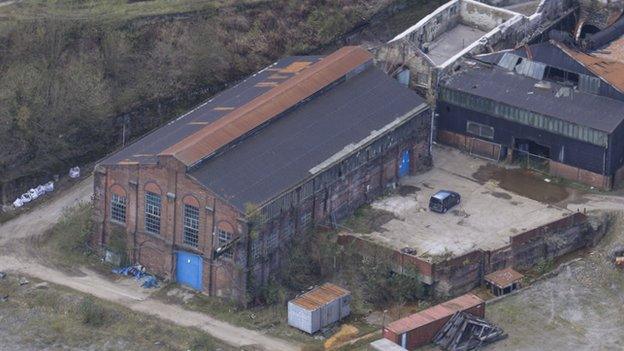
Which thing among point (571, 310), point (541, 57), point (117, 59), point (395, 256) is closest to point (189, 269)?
point (395, 256)

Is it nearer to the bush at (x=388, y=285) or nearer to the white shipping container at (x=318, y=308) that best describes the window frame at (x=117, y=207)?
the white shipping container at (x=318, y=308)

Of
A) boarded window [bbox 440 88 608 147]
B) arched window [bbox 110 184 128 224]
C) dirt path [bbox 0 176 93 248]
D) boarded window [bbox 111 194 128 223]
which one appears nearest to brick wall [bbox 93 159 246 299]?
arched window [bbox 110 184 128 224]

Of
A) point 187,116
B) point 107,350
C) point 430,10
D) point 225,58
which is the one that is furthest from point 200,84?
point 107,350

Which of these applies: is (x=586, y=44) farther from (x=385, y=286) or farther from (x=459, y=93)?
(x=385, y=286)

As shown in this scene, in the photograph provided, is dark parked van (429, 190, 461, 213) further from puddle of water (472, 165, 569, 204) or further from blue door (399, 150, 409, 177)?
blue door (399, 150, 409, 177)

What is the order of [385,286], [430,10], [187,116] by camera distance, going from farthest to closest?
[430,10]
[187,116]
[385,286]

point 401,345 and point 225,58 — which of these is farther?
point 225,58

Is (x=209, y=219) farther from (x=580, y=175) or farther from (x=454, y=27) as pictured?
(x=454, y=27)
